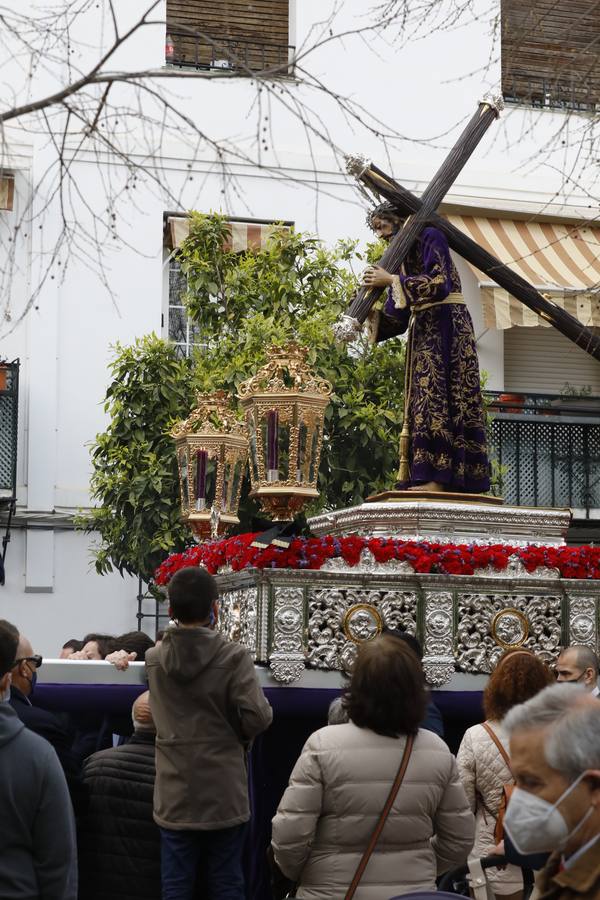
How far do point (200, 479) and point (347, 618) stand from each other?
1942 mm

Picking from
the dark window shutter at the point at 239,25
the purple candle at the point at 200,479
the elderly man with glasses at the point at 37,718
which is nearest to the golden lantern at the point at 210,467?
the purple candle at the point at 200,479

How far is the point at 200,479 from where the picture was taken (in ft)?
30.2

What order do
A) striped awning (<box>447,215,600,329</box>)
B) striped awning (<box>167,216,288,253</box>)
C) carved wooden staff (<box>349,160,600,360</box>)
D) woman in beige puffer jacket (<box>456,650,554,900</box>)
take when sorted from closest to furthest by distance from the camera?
woman in beige puffer jacket (<box>456,650,554,900</box>)
carved wooden staff (<box>349,160,600,360</box>)
striped awning (<box>447,215,600,329</box>)
striped awning (<box>167,216,288,253</box>)

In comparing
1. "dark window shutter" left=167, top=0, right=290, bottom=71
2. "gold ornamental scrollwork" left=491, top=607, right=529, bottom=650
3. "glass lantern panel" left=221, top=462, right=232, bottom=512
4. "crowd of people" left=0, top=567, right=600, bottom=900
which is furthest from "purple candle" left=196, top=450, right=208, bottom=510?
"dark window shutter" left=167, top=0, right=290, bottom=71

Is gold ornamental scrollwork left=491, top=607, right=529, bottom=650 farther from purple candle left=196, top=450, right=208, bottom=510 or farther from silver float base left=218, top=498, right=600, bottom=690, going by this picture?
purple candle left=196, top=450, right=208, bottom=510

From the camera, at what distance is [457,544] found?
806 centimetres

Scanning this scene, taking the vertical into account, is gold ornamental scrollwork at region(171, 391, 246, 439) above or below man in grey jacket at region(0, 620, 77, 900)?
above

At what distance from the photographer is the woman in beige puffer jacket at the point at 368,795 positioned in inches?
169

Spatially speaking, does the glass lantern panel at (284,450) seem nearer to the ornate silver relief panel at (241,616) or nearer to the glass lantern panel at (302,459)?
the glass lantern panel at (302,459)

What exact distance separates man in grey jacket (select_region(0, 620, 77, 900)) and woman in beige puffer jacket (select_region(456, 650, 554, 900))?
2.02m

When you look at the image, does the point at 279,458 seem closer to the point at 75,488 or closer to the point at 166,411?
the point at 166,411

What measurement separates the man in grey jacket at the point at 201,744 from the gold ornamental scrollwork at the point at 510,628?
2650mm

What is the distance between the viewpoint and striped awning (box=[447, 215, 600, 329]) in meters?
15.5

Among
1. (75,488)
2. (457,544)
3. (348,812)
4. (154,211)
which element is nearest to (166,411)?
(75,488)
